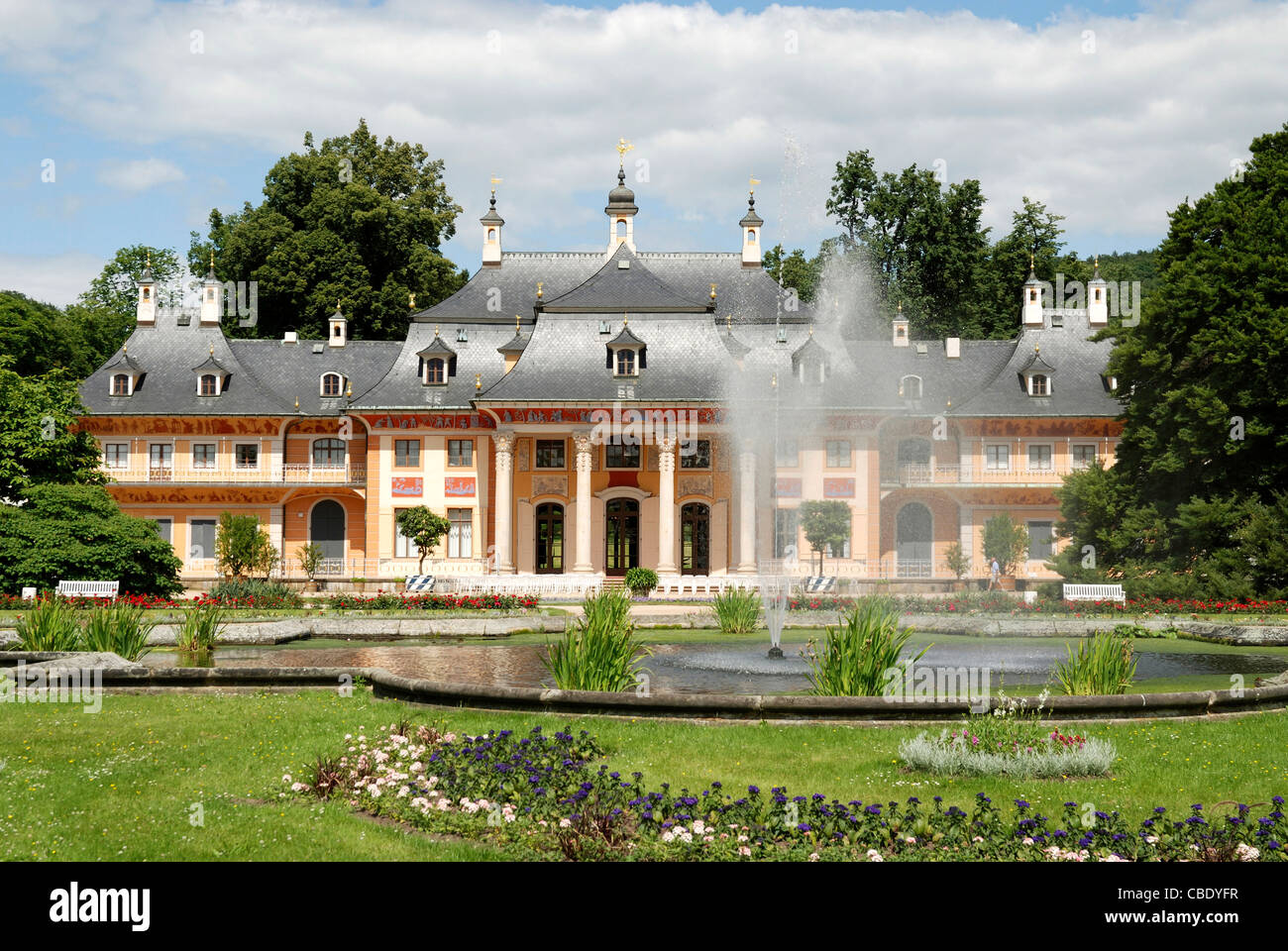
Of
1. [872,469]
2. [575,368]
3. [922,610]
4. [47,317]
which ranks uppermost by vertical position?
[47,317]

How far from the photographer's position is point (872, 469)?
44.3m

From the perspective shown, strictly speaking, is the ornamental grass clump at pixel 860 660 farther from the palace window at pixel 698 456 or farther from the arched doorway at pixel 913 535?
the arched doorway at pixel 913 535

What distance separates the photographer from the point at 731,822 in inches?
306

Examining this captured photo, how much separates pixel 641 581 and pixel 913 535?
16.4 metres

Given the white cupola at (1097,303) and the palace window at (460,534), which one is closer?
the palace window at (460,534)

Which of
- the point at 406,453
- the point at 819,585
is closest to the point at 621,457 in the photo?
the point at 406,453

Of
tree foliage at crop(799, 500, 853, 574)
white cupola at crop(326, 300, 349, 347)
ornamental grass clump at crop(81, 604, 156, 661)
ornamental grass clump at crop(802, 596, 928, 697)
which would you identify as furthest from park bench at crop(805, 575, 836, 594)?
white cupola at crop(326, 300, 349, 347)

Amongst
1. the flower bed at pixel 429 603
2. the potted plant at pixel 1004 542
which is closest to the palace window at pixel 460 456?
the flower bed at pixel 429 603

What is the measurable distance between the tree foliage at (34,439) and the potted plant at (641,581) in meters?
17.0

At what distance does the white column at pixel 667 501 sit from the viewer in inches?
1617
